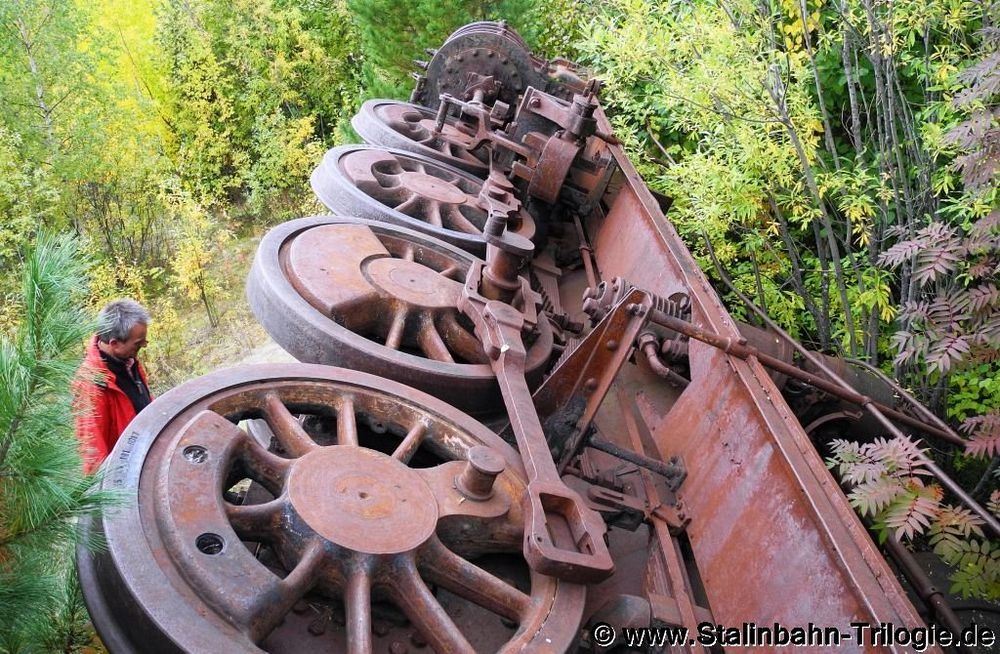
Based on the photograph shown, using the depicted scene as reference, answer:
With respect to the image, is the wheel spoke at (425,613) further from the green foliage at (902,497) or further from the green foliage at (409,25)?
the green foliage at (409,25)

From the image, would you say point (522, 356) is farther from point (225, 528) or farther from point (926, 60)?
point (926, 60)

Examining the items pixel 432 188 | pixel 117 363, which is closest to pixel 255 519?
pixel 117 363

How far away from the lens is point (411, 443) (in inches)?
99.9

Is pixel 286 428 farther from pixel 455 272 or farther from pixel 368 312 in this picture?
pixel 455 272

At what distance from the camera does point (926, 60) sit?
4.45m

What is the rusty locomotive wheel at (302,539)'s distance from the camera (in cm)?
170

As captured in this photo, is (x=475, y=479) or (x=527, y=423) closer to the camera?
(x=475, y=479)

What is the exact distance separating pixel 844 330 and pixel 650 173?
2.36 metres

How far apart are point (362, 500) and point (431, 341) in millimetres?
1281

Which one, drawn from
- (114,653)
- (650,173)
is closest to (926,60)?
(650,173)

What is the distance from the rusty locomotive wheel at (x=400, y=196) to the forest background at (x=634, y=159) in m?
1.74

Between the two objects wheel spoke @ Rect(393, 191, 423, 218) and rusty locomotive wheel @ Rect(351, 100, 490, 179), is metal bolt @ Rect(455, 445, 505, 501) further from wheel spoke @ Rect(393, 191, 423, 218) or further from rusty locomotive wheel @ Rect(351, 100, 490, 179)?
rusty locomotive wheel @ Rect(351, 100, 490, 179)

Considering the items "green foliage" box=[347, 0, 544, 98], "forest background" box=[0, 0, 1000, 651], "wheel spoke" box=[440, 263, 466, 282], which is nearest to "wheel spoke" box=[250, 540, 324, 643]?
"forest background" box=[0, 0, 1000, 651]

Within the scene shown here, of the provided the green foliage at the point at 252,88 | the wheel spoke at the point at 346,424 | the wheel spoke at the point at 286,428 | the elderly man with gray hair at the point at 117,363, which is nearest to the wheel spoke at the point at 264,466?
the wheel spoke at the point at 286,428
